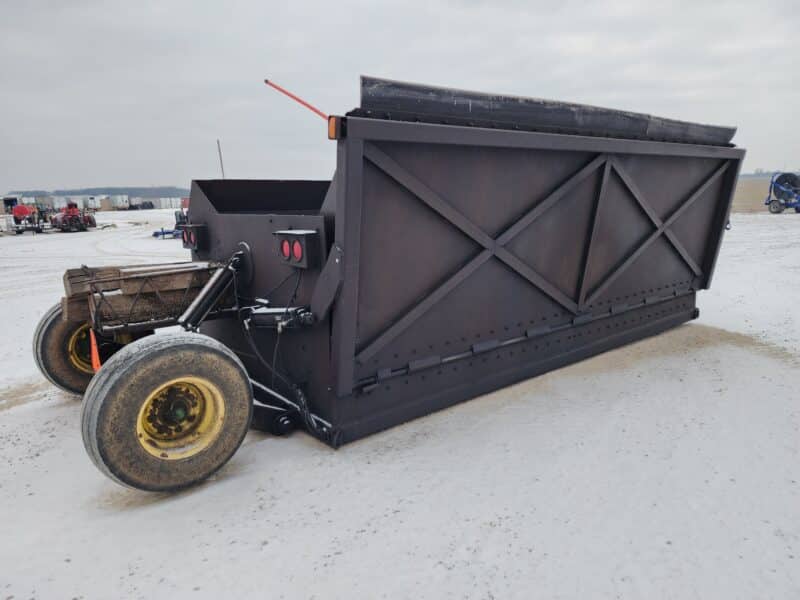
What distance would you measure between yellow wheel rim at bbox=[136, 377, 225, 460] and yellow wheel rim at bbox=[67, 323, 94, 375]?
1.65 meters

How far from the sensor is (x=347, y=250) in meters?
2.78

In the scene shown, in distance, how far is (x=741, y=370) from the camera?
439 cm

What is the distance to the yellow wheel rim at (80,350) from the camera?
3.81 m

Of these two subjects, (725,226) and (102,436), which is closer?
(102,436)

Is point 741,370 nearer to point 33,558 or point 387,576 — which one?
point 387,576

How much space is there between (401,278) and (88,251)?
48.0 ft

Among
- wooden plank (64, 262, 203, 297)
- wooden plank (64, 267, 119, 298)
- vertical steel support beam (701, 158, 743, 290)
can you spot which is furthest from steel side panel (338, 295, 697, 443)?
vertical steel support beam (701, 158, 743, 290)

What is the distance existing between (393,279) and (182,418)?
1.39 metres

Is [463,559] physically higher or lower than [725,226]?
lower

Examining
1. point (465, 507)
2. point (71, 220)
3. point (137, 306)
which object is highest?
point (137, 306)

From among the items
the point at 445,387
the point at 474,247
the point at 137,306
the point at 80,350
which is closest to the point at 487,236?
the point at 474,247

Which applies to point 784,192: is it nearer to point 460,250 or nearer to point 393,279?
point 460,250

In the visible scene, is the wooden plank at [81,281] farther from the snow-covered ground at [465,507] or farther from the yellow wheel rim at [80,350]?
the snow-covered ground at [465,507]

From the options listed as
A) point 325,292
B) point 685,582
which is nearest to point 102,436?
point 325,292
